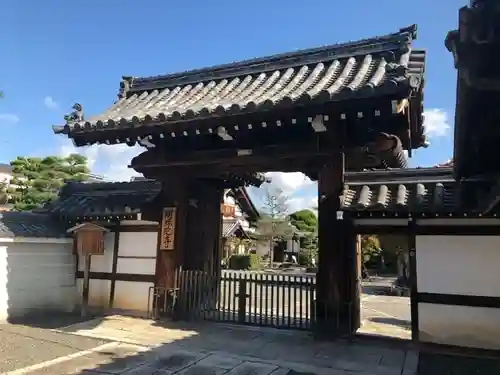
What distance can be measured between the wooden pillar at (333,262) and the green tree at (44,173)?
2002 cm

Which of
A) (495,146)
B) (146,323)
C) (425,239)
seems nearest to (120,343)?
(146,323)

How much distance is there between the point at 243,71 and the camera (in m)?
9.23

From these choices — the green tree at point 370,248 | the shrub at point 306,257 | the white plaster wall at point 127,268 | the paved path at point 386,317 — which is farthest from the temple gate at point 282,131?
the shrub at point 306,257

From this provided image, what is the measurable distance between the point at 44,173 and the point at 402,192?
2304 centimetres

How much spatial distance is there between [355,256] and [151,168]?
15.2ft

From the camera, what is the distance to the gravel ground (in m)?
5.62

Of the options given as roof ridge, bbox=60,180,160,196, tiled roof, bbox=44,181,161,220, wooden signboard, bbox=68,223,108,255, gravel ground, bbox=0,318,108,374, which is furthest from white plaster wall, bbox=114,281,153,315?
roof ridge, bbox=60,180,160,196

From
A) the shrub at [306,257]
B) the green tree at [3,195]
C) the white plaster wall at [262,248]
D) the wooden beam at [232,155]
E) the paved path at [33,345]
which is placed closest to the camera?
the paved path at [33,345]

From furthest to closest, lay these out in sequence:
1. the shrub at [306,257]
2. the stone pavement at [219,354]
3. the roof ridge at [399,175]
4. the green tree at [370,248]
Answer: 1. the shrub at [306,257]
2. the green tree at [370,248]
3. the roof ridge at [399,175]
4. the stone pavement at [219,354]

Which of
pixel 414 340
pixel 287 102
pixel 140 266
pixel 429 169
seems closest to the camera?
pixel 287 102

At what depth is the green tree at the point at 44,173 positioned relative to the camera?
23594mm

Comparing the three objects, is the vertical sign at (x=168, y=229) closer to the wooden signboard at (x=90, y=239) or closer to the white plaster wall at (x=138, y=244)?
the white plaster wall at (x=138, y=244)

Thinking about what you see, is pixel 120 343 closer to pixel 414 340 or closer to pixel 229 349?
pixel 229 349

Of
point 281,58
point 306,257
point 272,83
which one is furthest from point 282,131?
point 306,257
